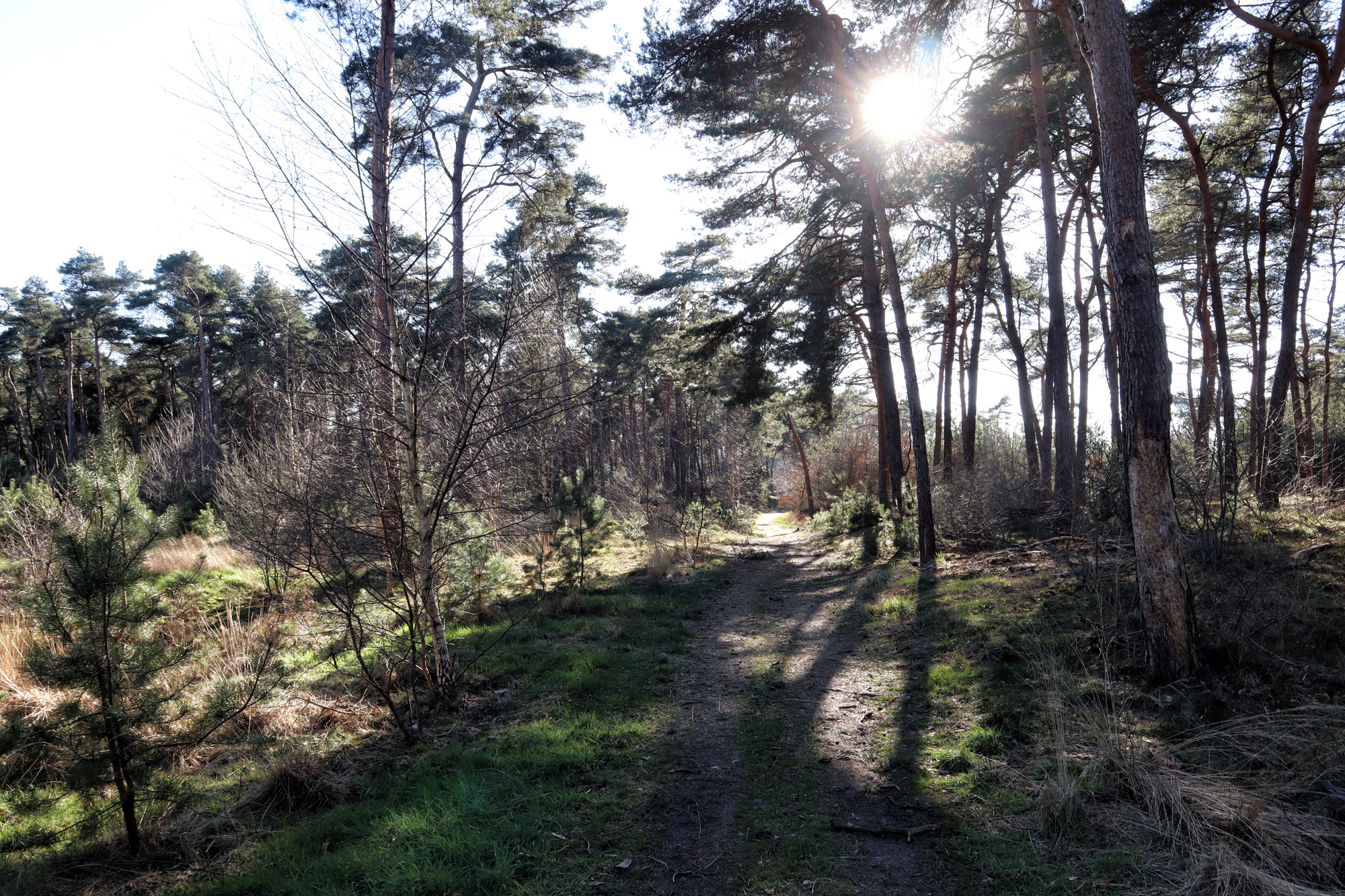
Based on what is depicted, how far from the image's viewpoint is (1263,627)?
15.9 ft

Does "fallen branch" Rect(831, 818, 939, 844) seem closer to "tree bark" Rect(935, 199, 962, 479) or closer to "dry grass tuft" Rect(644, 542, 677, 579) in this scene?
"dry grass tuft" Rect(644, 542, 677, 579)

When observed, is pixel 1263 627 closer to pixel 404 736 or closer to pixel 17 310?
pixel 404 736

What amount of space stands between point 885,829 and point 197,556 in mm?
12824

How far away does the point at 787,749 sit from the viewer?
4.62 meters

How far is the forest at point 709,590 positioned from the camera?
3211 mm

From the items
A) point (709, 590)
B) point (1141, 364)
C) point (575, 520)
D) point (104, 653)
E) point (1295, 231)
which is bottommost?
point (709, 590)

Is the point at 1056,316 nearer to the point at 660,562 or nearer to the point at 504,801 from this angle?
the point at 660,562

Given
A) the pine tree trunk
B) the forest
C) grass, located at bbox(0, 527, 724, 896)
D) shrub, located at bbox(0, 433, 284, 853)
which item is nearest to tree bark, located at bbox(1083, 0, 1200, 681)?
the forest

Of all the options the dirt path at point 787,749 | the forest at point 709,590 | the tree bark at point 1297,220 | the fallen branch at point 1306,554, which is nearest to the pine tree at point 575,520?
the forest at point 709,590

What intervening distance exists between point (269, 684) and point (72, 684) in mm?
1033

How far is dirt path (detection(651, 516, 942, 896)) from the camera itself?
3092 millimetres

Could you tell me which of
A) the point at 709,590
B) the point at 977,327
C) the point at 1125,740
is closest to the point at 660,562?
the point at 709,590

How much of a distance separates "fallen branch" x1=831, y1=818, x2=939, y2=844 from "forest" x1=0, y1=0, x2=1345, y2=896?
0.06 metres

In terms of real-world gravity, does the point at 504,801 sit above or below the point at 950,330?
below
